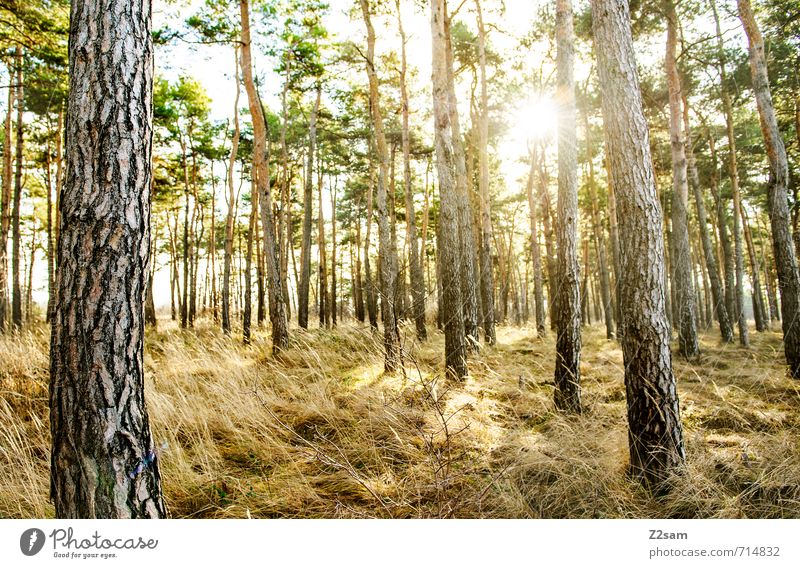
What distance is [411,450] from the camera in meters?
2.75

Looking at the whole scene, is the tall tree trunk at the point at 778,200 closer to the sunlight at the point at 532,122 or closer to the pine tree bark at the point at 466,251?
the pine tree bark at the point at 466,251

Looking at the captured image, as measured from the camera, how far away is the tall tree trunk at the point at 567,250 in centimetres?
396

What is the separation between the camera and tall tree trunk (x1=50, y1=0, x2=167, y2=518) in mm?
1543

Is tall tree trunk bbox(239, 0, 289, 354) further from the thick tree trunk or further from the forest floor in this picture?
the thick tree trunk

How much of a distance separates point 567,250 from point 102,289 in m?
3.90

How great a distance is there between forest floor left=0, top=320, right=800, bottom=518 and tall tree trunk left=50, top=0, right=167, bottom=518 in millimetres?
380

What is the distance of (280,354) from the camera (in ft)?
20.1

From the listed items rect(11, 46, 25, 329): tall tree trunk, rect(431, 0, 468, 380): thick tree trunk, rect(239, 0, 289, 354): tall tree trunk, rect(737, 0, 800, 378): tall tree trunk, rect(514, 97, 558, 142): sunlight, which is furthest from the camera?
rect(514, 97, 558, 142): sunlight

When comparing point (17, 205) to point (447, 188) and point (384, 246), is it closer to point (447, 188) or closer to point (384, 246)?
point (384, 246)

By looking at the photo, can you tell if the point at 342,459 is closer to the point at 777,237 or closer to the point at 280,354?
the point at 280,354

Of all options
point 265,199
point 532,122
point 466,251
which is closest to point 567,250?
point 466,251

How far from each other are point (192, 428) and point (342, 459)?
1453 mm

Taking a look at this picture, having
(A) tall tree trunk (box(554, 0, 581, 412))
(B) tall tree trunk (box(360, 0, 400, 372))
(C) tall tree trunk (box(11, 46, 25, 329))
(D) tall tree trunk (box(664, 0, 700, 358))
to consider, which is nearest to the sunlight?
(D) tall tree trunk (box(664, 0, 700, 358))
